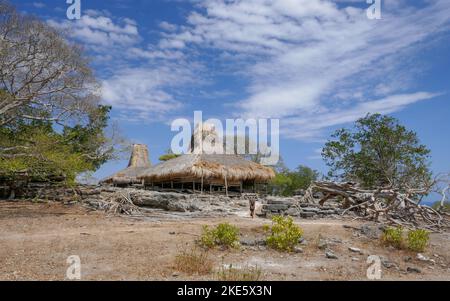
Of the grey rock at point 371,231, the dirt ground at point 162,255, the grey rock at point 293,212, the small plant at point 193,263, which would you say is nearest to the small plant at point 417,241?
the dirt ground at point 162,255

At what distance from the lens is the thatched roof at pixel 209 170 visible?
21734 millimetres

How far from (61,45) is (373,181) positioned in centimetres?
1695

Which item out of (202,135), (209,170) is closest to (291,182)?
(202,135)

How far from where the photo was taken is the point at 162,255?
7.15 m

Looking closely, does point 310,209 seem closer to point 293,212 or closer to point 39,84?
point 293,212

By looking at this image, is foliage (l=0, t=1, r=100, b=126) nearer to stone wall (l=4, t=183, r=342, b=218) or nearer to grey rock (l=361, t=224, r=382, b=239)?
stone wall (l=4, t=183, r=342, b=218)

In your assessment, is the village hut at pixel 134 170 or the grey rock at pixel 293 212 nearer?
the grey rock at pixel 293 212

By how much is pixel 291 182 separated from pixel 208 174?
49.5ft

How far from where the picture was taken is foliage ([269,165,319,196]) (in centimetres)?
3462

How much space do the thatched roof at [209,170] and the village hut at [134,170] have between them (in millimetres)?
3049

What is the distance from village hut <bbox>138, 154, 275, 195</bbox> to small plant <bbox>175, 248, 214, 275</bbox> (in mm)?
14424
